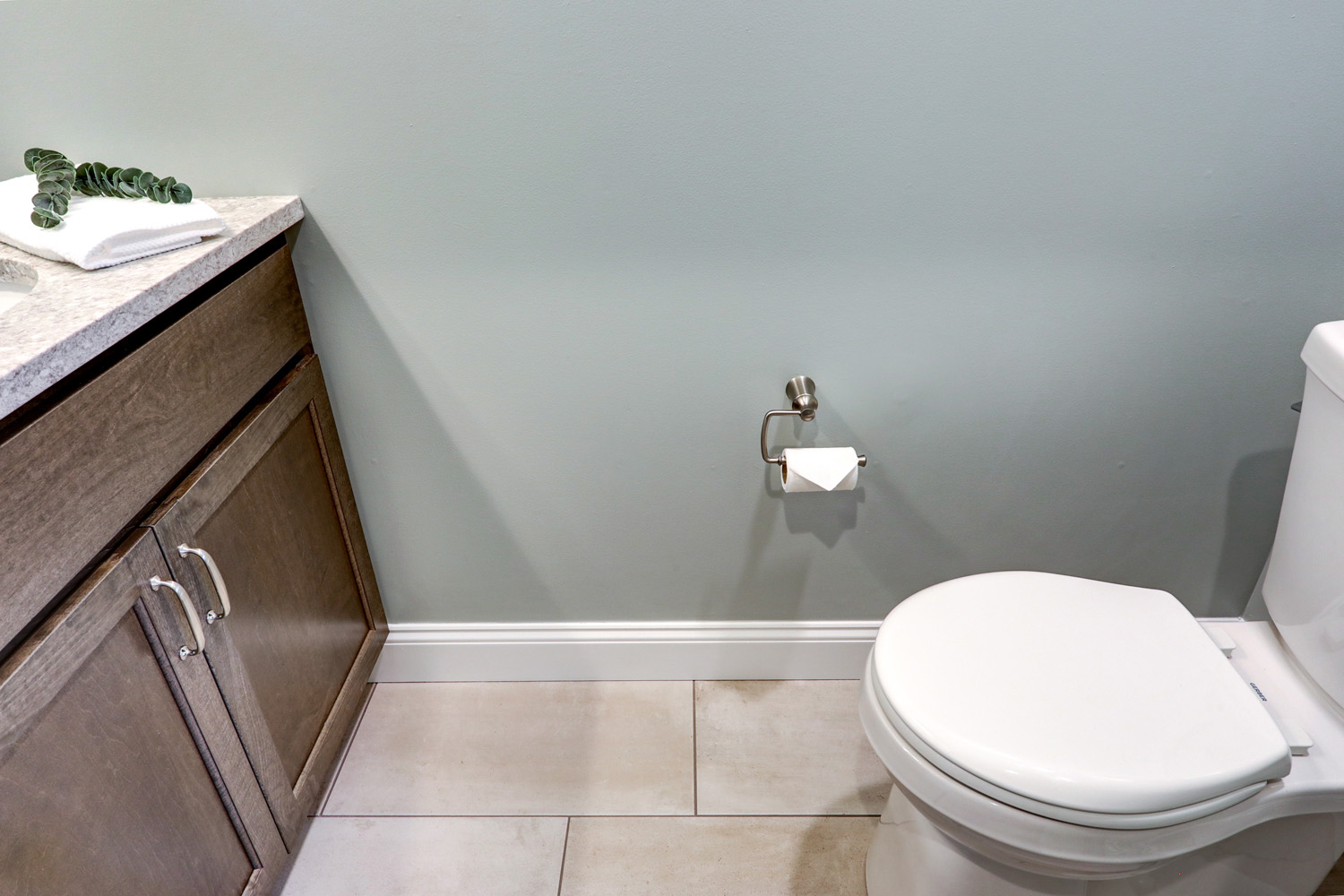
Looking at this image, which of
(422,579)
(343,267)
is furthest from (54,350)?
(422,579)

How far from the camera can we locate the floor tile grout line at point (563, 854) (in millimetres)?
1184

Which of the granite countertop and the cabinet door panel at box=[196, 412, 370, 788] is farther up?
the granite countertop

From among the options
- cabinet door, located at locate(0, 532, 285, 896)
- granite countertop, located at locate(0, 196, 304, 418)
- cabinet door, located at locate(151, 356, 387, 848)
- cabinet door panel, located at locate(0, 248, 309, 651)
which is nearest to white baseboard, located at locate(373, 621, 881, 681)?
cabinet door, located at locate(151, 356, 387, 848)

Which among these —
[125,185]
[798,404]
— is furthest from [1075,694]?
[125,185]

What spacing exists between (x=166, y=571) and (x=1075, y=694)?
3.27 feet

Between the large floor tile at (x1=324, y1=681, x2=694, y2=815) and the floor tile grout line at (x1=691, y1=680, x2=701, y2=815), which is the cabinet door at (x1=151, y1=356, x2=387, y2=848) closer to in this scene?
the large floor tile at (x1=324, y1=681, x2=694, y2=815)

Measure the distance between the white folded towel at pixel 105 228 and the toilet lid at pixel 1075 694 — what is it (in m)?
0.95

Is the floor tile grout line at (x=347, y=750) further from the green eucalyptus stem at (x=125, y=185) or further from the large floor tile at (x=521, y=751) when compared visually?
the green eucalyptus stem at (x=125, y=185)

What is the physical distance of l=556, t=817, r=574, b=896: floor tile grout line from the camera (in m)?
1.18

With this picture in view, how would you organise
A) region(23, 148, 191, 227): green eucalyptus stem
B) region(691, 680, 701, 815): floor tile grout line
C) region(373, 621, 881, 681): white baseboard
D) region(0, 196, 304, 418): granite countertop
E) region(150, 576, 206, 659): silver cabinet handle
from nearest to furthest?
region(0, 196, 304, 418): granite countertop, region(150, 576, 206, 659): silver cabinet handle, region(23, 148, 191, 227): green eucalyptus stem, region(691, 680, 701, 815): floor tile grout line, region(373, 621, 881, 681): white baseboard

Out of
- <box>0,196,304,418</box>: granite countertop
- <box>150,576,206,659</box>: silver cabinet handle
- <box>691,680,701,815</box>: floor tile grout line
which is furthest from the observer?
<box>691,680,701,815</box>: floor tile grout line

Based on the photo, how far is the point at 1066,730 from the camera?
2.87 feet

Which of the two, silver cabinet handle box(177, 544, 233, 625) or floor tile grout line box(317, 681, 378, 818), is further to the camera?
floor tile grout line box(317, 681, 378, 818)

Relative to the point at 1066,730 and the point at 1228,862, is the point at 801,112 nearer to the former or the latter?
the point at 1066,730
